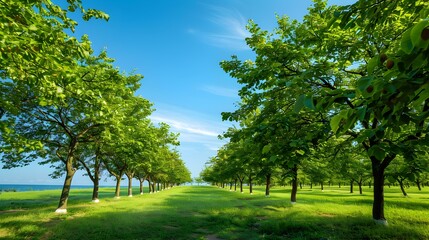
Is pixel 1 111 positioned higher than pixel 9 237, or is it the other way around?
pixel 1 111

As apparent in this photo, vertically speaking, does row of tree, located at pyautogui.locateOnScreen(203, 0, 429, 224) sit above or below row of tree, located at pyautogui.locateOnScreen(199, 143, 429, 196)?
above

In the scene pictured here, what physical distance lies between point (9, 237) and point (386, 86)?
14.8m

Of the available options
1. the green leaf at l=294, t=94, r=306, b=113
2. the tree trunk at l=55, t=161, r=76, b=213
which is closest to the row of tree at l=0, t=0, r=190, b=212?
the tree trunk at l=55, t=161, r=76, b=213

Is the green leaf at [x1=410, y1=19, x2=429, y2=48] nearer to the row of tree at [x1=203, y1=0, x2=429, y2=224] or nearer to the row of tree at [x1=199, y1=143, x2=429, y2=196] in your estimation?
the row of tree at [x1=203, y1=0, x2=429, y2=224]

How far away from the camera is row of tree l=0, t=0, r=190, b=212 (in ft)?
18.5

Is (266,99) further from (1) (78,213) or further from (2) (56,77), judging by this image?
(1) (78,213)

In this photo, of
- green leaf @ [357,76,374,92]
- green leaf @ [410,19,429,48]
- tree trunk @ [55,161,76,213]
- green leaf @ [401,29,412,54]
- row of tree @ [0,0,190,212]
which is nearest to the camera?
green leaf @ [410,19,429,48]

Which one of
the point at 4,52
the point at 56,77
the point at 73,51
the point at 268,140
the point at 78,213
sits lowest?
the point at 78,213

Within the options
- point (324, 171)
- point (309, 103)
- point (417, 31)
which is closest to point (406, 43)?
point (417, 31)

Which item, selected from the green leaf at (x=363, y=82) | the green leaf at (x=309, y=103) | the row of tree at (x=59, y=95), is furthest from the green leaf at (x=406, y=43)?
the row of tree at (x=59, y=95)

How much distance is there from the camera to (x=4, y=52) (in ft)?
18.5

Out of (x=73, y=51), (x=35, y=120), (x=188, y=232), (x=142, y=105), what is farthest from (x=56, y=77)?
(x=142, y=105)

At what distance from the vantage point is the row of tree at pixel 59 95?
563 cm

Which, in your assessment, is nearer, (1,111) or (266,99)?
(266,99)
